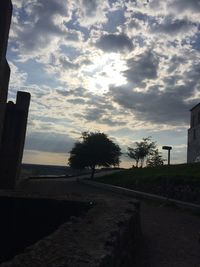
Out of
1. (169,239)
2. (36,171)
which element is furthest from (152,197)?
(36,171)

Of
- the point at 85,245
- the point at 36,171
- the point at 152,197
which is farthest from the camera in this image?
the point at 36,171

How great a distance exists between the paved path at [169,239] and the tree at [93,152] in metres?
23.1

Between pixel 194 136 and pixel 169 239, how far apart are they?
162ft

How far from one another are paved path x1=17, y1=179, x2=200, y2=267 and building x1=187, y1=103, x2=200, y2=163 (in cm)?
4052

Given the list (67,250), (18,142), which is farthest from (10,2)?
(67,250)

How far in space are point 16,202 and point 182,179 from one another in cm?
1379

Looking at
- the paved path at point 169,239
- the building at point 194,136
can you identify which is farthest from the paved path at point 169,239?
the building at point 194,136

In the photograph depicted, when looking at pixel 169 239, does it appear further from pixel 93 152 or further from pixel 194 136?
pixel 194 136

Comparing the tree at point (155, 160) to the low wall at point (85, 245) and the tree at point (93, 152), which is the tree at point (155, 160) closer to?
the tree at point (93, 152)

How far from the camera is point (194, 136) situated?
59.8 m

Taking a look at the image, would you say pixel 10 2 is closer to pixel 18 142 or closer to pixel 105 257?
pixel 18 142

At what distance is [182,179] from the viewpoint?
75.6 ft

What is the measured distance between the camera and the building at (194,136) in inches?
2266

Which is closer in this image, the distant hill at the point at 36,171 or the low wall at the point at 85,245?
the low wall at the point at 85,245
